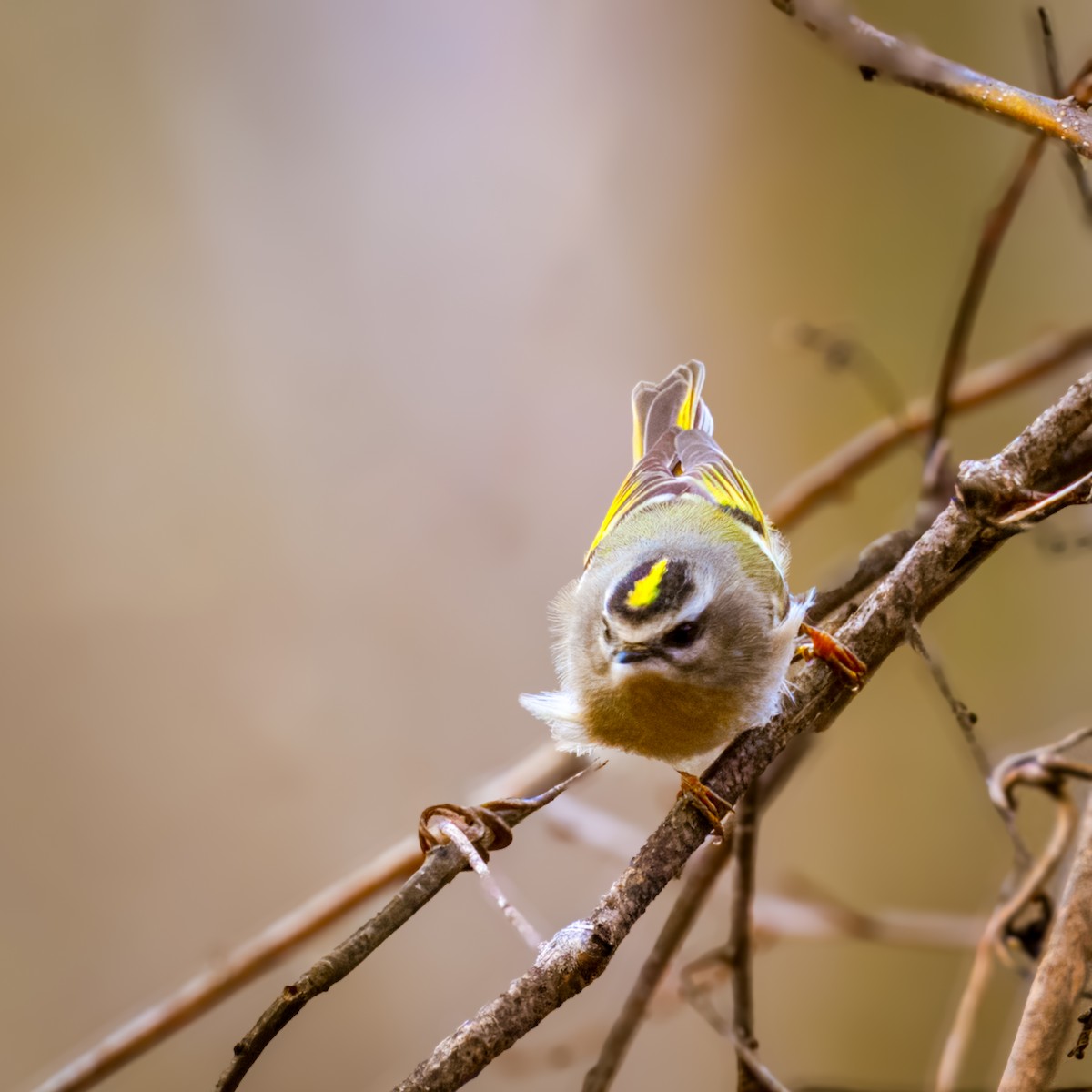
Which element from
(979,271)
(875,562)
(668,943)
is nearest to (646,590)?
(875,562)

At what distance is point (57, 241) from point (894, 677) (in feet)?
6.56

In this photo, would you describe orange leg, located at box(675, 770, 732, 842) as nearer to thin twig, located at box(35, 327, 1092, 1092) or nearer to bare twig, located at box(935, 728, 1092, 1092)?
bare twig, located at box(935, 728, 1092, 1092)

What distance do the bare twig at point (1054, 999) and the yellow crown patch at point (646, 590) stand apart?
0.45 metres

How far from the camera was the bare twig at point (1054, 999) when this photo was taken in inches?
24.6

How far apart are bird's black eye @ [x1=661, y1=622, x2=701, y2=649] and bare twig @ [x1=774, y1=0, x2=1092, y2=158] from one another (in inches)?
20.2

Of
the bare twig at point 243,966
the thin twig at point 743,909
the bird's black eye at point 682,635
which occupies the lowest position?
the thin twig at point 743,909

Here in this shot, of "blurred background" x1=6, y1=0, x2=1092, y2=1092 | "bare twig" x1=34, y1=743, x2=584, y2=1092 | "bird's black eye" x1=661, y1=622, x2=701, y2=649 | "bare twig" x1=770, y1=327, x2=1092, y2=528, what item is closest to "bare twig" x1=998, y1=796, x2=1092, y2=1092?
"bird's black eye" x1=661, y1=622, x2=701, y2=649

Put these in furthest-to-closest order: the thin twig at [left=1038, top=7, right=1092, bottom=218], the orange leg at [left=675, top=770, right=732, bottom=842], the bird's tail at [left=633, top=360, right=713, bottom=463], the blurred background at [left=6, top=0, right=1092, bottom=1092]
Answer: the blurred background at [left=6, top=0, right=1092, bottom=1092] → the bird's tail at [left=633, top=360, right=713, bottom=463] → the thin twig at [left=1038, top=7, right=1092, bottom=218] → the orange leg at [left=675, top=770, right=732, bottom=842]

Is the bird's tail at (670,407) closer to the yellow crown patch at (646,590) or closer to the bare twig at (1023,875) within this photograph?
the yellow crown patch at (646,590)

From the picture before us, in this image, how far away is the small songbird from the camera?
1019 mm

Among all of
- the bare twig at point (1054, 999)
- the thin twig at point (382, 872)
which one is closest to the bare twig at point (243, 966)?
the thin twig at point (382, 872)

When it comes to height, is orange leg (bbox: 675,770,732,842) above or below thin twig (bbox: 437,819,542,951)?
below

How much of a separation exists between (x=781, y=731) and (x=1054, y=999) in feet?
0.78

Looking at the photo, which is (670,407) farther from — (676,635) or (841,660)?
(841,660)
